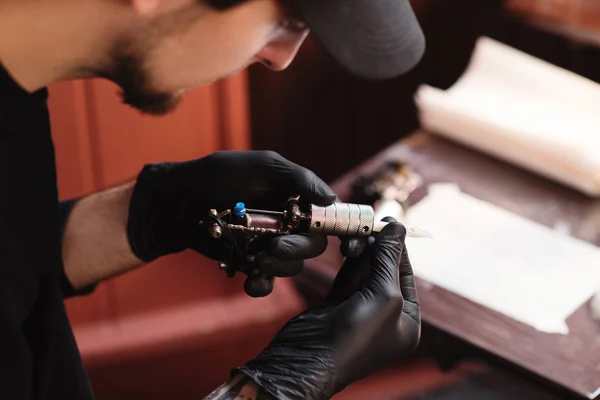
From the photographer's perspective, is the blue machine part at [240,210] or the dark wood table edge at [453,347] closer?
the blue machine part at [240,210]

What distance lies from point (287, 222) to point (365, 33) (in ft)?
0.77

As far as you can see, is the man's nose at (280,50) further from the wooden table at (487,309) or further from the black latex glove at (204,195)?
the wooden table at (487,309)

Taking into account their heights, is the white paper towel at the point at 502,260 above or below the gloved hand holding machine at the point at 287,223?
below

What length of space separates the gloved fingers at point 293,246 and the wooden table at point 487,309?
0.24m

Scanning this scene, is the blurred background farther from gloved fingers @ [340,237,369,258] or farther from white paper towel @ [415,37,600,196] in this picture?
gloved fingers @ [340,237,369,258]

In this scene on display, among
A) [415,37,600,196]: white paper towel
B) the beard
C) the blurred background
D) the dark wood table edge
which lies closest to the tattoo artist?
the beard

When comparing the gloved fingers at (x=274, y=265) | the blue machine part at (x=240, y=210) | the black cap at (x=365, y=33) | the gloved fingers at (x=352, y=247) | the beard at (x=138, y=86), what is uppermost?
the black cap at (x=365, y=33)

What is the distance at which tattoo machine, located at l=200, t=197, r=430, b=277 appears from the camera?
1.00m

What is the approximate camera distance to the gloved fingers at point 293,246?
104 centimetres

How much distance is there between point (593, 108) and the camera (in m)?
1.55

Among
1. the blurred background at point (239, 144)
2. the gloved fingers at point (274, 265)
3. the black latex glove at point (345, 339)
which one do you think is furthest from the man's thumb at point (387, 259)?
the blurred background at point (239, 144)

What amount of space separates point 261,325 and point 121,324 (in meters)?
0.30

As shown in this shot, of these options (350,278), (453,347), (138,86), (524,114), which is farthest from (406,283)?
(524,114)

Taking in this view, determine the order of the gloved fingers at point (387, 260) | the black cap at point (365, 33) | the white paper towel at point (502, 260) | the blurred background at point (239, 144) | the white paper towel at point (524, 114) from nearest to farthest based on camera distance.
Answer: the black cap at point (365, 33) < the gloved fingers at point (387, 260) < the white paper towel at point (502, 260) < the white paper towel at point (524, 114) < the blurred background at point (239, 144)
